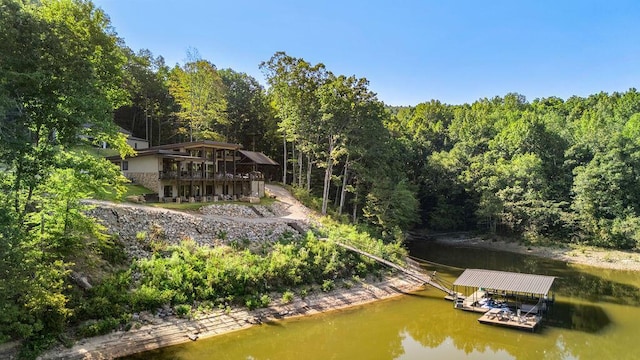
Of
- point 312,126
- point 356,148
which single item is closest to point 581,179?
point 356,148

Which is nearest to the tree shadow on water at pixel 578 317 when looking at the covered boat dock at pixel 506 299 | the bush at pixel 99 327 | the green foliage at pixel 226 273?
the covered boat dock at pixel 506 299

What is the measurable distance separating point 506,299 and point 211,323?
56.2 ft

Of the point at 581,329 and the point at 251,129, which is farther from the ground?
the point at 251,129

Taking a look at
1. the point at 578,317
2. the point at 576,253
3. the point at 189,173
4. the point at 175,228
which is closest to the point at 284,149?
the point at 189,173

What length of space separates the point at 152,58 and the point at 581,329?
201 ft

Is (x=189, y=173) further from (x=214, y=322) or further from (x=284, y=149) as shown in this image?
(x=214, y=322)

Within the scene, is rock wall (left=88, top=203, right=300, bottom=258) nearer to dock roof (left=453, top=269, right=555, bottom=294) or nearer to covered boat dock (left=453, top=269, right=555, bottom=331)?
dock roof (left=453, top=269, right=555, bottom=294)

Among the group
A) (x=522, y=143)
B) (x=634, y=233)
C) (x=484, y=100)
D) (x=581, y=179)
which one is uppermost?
(x=484, y=100)

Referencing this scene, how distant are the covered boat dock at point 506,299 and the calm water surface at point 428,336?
538 millimetres

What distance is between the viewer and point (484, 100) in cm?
9325

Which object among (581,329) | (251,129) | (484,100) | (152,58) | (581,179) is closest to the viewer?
(581,329)

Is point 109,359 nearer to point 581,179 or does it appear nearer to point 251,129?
point 251,129

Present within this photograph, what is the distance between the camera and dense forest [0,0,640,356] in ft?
51.6

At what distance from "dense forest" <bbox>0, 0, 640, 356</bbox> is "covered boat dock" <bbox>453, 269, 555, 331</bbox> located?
9.20 metres
